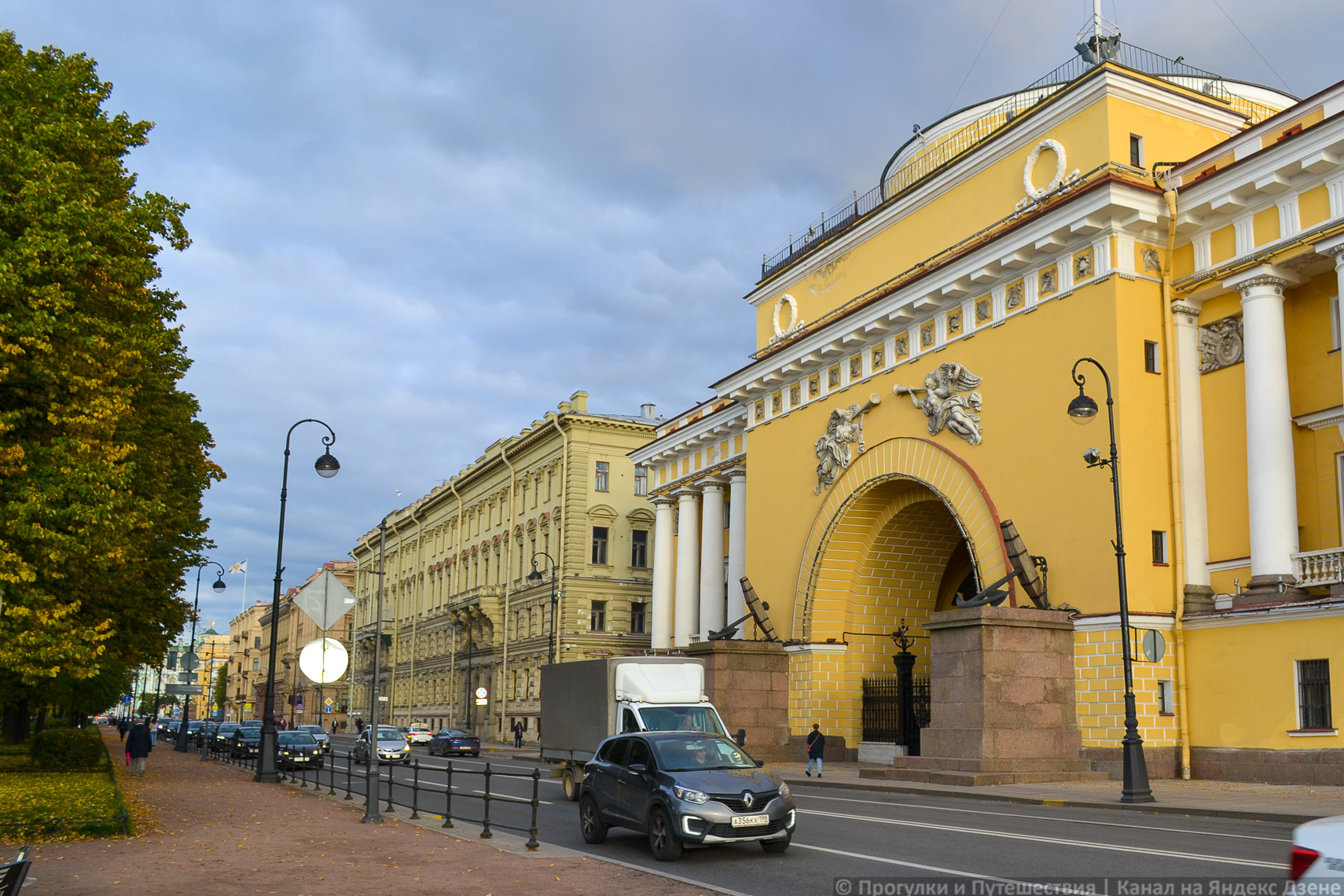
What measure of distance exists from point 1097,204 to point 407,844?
64.9 ft

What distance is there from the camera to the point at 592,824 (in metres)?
14.7

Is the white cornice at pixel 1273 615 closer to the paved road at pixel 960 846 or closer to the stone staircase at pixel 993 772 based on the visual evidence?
the stone staircase at pixel 993 772

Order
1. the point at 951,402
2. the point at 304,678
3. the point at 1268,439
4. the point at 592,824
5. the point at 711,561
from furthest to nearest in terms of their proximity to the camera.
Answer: the point at 304,678, the point at 711,561, the point at 951,402, the point at 1268,439, the point at 592,824

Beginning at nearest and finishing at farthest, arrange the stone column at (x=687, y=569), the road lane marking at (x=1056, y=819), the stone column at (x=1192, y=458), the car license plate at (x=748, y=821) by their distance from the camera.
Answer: the car license plate at (x=748, y=821) < the road lane marking at (x=1056, y=819) < the stone column at (x=1192, y=458) < the stone column at (x=687, y=569)

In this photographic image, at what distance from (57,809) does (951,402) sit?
865 inches

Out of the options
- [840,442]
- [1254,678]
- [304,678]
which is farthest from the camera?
[304,678]

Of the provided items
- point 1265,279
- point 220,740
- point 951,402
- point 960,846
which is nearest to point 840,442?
point 951,402

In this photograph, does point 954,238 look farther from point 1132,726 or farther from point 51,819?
point 51,819

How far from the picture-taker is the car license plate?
12.5 meters

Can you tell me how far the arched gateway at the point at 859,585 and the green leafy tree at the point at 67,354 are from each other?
19310 millimetres

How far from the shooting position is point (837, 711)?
35.2 m

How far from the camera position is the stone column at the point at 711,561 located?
45.0 m

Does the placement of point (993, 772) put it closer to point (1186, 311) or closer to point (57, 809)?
point (1186, 311)

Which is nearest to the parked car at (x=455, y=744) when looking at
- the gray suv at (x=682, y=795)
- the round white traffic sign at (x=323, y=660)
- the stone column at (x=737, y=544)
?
the stone column at (x=737, y=544)
